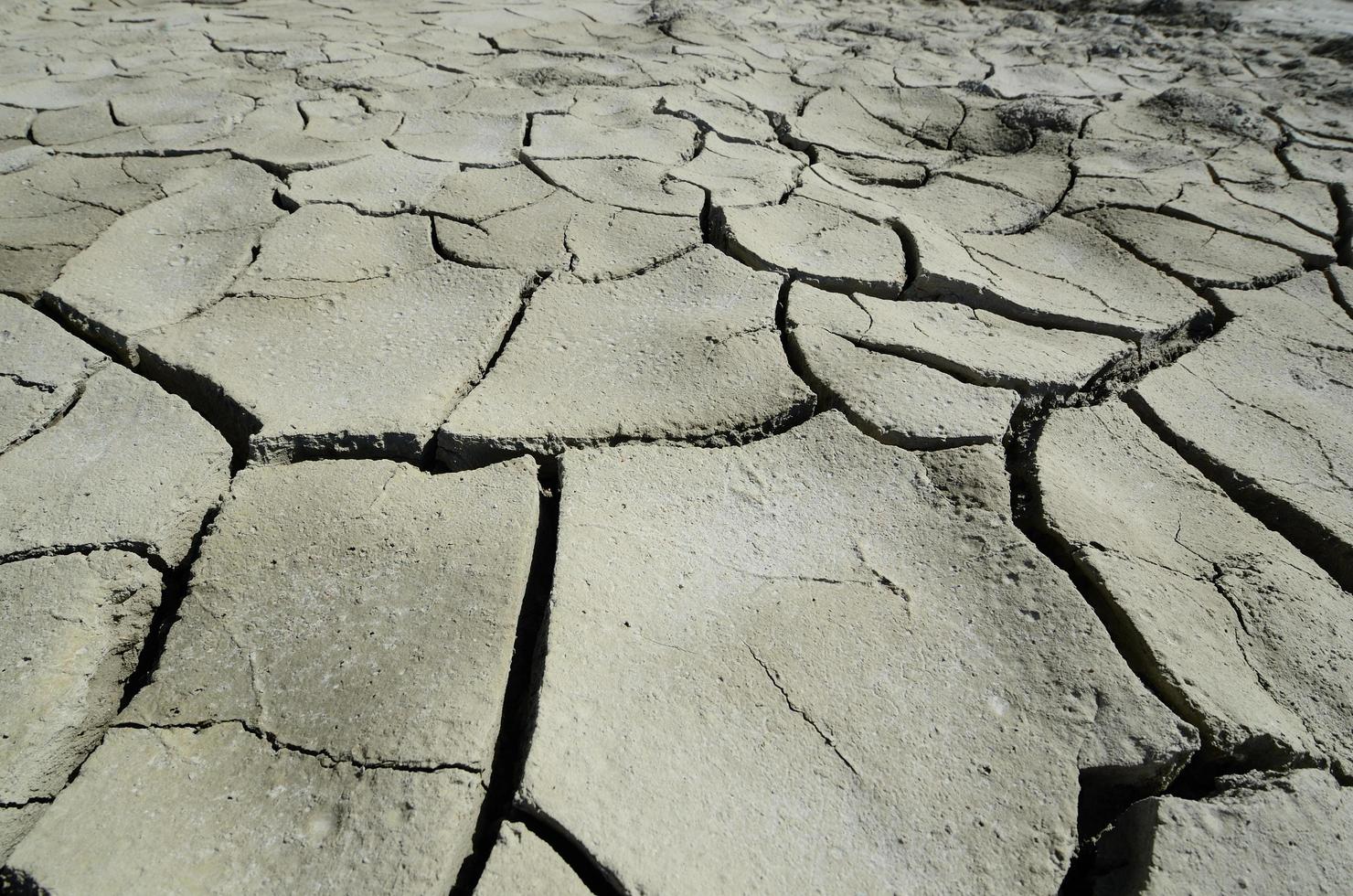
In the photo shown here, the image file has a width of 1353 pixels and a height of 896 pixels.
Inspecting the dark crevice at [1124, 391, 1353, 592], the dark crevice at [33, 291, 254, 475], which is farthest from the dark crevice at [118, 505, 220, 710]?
the dark crevice at [1124, 391, 1353, 592]

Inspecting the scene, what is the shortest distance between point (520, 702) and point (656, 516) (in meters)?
0.34

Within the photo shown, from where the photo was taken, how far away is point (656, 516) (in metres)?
1.13

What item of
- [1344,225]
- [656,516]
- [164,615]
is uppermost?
[1344,225]

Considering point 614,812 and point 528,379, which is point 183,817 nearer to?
point 614,812

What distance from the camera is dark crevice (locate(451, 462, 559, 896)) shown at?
79 cm

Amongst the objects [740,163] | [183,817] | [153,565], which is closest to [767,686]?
[183,817]

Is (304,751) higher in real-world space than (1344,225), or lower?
lower

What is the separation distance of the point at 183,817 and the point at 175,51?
10.4ft

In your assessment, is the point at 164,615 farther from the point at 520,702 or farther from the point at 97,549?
the point at 520,702

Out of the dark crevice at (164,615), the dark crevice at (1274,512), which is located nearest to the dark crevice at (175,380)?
the dark crevice at (164,615)

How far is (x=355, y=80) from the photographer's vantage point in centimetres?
267

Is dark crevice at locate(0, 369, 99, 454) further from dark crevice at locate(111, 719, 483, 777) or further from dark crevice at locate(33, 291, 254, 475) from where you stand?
dark crevice at locate(111, 719, 483, 777)

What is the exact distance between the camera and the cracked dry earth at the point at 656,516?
820 millimetres

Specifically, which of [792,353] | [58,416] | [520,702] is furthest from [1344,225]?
[58,416]
